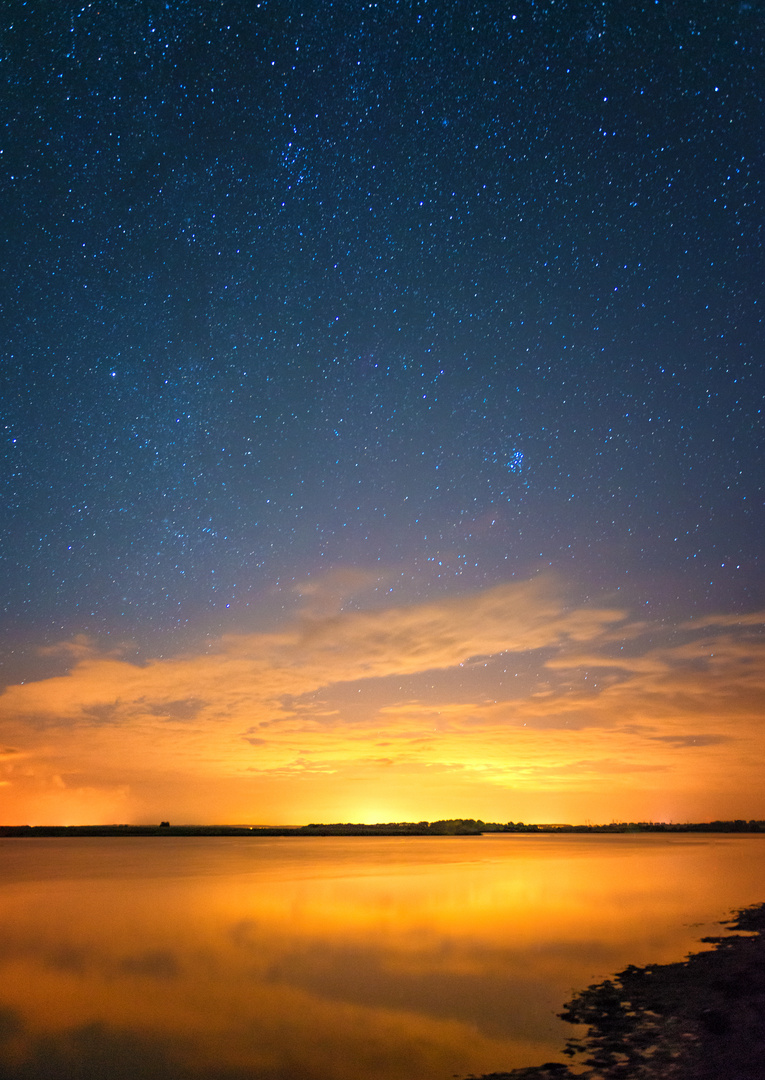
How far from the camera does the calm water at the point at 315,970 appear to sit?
11812 millimetres

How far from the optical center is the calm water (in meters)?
11.8

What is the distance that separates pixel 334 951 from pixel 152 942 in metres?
6.30

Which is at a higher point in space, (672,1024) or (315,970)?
(672,1024)

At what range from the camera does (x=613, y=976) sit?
17047 millimetres

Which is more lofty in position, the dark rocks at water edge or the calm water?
the dark rocks at water edge

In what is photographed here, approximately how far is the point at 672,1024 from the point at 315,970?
989 cm

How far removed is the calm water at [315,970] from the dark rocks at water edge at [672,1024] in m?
0.66

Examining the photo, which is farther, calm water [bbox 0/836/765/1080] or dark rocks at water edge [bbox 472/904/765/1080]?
calm water [bbox 0/836/765/1080]

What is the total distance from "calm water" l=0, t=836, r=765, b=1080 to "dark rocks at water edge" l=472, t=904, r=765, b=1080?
26.1 inches

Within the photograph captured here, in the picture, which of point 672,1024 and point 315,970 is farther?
point 315,970

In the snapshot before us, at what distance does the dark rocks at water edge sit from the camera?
990cm

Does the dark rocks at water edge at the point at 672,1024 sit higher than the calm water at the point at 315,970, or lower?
higher

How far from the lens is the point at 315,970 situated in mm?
18922

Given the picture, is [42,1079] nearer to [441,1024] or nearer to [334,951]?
[441,1024]
